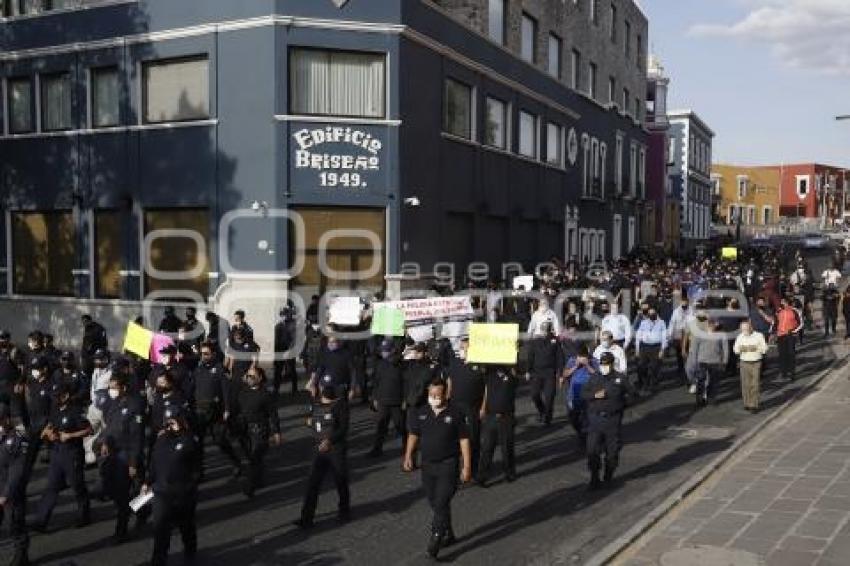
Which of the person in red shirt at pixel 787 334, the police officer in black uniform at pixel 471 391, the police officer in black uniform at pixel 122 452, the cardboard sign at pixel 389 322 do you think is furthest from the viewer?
the person in red shirt at pixel 787 334

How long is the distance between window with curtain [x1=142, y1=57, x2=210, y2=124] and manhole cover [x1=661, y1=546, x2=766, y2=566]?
58.0ft

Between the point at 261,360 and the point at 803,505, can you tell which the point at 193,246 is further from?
the point at 803,505

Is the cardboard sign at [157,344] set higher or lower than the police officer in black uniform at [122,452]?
higher

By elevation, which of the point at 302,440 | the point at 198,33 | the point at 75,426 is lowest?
the point at 302,440

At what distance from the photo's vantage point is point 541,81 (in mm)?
33188

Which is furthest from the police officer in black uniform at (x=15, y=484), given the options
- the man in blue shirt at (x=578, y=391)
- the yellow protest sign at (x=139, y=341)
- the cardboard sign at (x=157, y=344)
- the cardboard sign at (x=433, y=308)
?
the cardboard sign at (x=433, y=308)

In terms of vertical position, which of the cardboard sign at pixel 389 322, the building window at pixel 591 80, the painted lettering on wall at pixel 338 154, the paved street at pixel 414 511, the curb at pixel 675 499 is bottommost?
the paved street at pixel 414 511

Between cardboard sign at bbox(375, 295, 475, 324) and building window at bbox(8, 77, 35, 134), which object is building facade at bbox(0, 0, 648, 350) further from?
cardboard sign at bbox(375, 295, 475, 324)

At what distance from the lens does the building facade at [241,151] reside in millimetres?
21641

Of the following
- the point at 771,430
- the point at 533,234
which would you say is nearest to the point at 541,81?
the point at 533,234

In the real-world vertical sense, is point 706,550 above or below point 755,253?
below

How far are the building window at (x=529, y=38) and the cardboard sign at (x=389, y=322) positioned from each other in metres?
18.4

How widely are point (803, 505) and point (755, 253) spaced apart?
3483 centimetres

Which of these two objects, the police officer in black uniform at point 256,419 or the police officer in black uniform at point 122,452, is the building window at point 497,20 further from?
the police officer in black uniform at point 122,452
